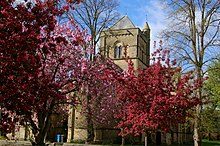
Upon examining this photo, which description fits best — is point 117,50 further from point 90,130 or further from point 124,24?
point 90,130

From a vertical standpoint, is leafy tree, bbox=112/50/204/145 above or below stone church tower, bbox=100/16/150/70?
below

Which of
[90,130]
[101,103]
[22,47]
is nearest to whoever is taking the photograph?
[22,47]

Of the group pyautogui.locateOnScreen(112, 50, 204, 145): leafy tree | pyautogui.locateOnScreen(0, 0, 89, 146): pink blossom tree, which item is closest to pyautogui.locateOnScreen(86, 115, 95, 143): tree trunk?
pyautogui.locateOnScreen(112, 50, 204, 145): leafy tree

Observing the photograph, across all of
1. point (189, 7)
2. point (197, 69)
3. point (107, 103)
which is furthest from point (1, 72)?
point (107, 103)

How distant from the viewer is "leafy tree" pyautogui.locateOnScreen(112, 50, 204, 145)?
14523mm

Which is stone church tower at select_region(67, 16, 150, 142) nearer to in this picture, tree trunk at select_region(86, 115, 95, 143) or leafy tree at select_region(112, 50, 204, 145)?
tree trunk at select_region(86, 115, 95, 143)

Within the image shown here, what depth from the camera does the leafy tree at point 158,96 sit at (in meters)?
14.5

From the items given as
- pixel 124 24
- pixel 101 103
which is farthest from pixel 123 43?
pixel 101 103

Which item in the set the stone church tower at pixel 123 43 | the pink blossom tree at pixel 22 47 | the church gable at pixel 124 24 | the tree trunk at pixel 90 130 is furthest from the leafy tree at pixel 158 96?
the church gable at pixel 124 24

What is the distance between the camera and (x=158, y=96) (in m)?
14.6

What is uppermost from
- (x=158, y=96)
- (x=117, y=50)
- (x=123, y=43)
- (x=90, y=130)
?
(x=123, y=43)

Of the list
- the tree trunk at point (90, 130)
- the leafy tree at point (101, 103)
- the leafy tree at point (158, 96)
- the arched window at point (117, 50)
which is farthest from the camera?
the arched window at point (117, 50)

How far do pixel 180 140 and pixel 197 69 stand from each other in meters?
36.3

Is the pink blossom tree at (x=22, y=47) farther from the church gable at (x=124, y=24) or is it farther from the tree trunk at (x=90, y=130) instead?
the church gable at (x=124, y=24)
